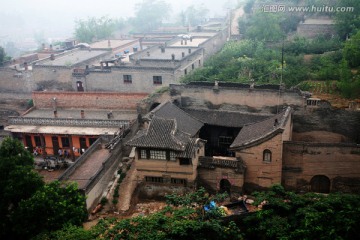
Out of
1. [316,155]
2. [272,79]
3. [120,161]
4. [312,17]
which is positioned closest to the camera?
[316,155]

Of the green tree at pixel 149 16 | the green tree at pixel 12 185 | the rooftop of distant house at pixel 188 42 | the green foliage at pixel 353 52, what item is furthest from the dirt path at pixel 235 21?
the green tree at pixel 12 185

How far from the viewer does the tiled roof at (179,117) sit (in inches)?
1356

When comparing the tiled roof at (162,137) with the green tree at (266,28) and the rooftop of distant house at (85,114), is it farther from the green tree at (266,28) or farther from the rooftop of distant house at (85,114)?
the green tree at (266,28)

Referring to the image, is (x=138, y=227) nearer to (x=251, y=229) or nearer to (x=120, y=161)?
(x=251, y=229)

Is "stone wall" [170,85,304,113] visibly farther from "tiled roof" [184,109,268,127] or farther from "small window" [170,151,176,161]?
"small window" [170,151,176,161]

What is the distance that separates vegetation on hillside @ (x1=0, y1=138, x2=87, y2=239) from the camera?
2259 cm

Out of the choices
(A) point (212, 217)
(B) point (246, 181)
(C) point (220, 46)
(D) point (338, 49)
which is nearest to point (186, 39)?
(C) point (220, 46)

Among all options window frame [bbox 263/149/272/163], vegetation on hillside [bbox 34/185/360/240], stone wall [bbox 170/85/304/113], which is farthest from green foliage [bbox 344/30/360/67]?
vegetation on hillside [bbox 34/185/360/240]

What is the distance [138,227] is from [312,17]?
5135 cm

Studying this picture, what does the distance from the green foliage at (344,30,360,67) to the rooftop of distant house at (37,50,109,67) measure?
1344 inches

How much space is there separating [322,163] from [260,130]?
5431mm

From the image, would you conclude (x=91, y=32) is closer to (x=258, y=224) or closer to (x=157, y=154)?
(x=157, y=154)

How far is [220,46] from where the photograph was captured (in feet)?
234

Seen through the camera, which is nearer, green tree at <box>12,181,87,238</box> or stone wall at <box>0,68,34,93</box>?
green tree at <box>12,181,87,238</box>
